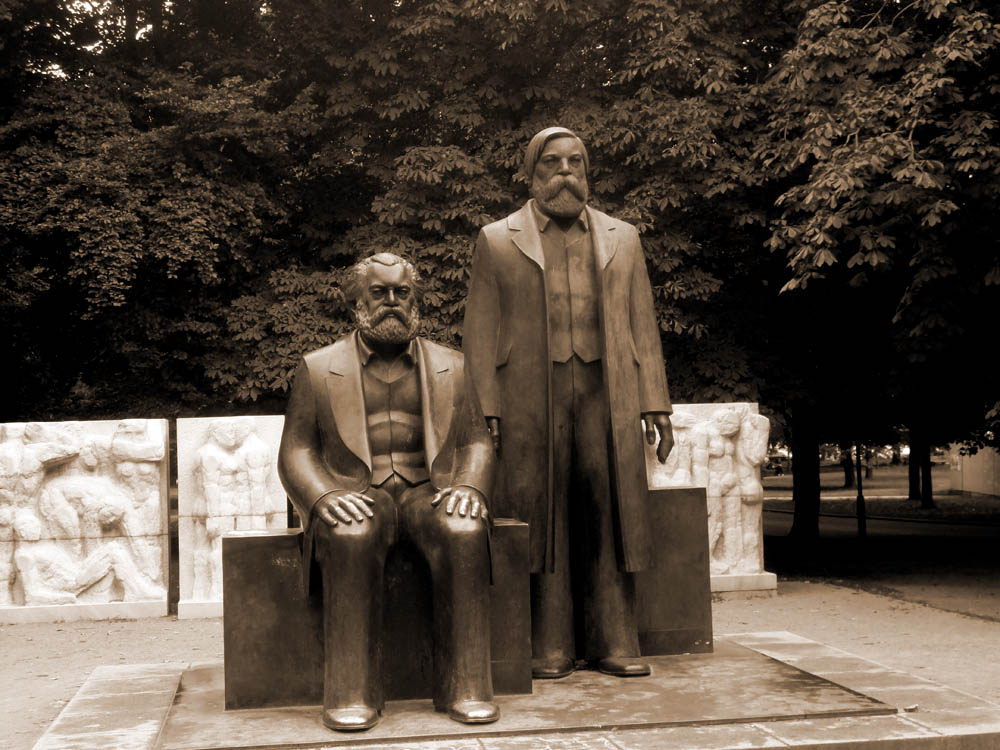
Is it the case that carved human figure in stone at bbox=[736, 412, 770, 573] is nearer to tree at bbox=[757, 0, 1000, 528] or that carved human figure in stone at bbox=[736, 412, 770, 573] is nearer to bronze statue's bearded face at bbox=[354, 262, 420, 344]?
tree at bbox=[757, 0, 1000, 528]

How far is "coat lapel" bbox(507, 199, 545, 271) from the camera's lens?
6367 millimetres

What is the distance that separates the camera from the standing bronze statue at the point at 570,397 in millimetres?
6250

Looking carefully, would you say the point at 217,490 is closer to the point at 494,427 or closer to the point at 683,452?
Answer: the point at 683,452

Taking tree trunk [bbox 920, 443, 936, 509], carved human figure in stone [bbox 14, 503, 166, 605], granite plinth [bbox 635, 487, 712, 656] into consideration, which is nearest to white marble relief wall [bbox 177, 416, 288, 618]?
carved human figure in stone [bbox 14, 503, 166, 605]

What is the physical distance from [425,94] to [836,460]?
159 ft

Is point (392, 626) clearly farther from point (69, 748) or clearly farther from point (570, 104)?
point (570, 104)

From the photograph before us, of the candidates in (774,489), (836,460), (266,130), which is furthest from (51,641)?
(836,460)

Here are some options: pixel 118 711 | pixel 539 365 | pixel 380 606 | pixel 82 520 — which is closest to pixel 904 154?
pixel 539 365

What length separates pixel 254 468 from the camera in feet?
41.0

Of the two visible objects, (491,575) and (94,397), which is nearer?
(491,575)

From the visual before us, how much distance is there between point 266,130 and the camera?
603 inches

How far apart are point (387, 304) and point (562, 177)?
128 centimetres

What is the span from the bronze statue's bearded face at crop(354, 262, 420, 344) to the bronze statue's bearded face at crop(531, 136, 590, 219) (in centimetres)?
104

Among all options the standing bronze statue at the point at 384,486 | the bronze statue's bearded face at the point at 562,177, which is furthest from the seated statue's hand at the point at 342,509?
the bronze statue's bearded face at the point at 562,177
